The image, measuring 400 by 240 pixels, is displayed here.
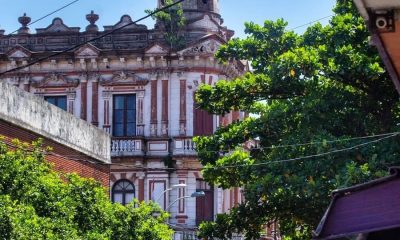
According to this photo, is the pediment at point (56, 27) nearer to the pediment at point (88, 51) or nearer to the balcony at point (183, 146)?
the pediment at point (88, 51)

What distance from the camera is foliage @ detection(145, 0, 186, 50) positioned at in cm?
4041

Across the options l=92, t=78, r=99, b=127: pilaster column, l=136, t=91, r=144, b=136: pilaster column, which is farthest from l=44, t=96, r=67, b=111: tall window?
l=136, t=91, r=144, b=136: pilaster column

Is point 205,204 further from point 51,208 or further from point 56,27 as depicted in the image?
point 51,208

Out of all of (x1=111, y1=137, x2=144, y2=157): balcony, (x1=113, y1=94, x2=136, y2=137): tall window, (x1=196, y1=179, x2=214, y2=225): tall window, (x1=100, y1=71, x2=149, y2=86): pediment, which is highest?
(x1=100, y1=71, x2=149, y2=86): pediment

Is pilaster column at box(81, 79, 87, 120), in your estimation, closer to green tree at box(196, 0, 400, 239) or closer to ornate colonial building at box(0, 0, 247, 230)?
ornate colonial building at box(0, 0, 247, 230)

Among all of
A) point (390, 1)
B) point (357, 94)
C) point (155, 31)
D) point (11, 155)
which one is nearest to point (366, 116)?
point (357, 94)

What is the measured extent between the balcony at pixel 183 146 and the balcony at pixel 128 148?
1398mm

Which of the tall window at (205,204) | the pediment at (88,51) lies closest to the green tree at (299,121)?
the tall window at (205,204)

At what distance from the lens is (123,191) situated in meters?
40.1

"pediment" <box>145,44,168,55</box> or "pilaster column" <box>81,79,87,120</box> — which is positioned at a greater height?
"pediment" <box>145,44,168,55</box>

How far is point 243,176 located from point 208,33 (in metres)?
18.9

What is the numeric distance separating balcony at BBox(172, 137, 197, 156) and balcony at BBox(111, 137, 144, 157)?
140cm

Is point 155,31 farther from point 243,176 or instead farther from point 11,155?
point 11,155

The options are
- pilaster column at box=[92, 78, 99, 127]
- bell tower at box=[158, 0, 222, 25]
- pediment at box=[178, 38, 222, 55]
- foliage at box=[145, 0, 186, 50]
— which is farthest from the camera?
bell tower at box=[158, 0, 222, 25]
